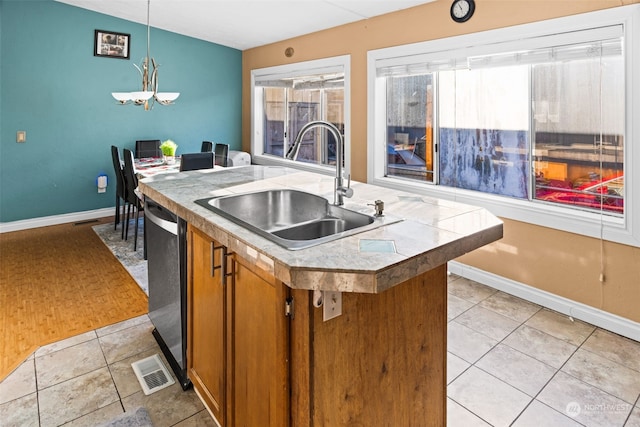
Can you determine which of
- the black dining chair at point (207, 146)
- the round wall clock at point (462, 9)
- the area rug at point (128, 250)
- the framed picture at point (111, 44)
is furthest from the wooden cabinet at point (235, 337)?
the framed picture at point (111, 44)

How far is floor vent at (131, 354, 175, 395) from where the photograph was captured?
201 cm

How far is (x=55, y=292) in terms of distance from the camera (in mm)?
3088

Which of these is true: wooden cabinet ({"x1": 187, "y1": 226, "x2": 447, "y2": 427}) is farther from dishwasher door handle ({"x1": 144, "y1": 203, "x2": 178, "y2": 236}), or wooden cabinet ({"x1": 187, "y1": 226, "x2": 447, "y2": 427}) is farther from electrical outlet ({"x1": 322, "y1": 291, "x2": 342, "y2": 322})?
dishwasher door handle ({"x1": 144, "y1": 203, "x2": 178, "y2": 236})

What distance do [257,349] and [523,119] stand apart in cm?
278

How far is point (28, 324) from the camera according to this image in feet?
8.57

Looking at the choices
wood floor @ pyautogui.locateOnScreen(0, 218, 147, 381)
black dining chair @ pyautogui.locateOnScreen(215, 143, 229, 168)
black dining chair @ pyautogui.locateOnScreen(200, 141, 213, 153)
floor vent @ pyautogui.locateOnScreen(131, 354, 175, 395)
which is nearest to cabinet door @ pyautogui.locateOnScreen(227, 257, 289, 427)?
floor vent @ pyautogui.locateOnScreen(131, 354, 175, 395)

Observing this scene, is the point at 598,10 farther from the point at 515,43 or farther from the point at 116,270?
the point at 116,270

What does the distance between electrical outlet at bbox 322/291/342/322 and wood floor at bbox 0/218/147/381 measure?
2053 mm

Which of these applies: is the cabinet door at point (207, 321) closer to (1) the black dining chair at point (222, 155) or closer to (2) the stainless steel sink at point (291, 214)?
(2) the stainless steel sink at point (291, 214)

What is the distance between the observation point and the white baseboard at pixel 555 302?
252cm

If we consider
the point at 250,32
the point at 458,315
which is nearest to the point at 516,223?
the point at 458,315

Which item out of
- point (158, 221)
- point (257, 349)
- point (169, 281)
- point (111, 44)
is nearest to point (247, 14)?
point (111, 44)

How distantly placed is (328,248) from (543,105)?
2.58 m

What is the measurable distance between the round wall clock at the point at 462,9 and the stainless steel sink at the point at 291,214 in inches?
90.2
